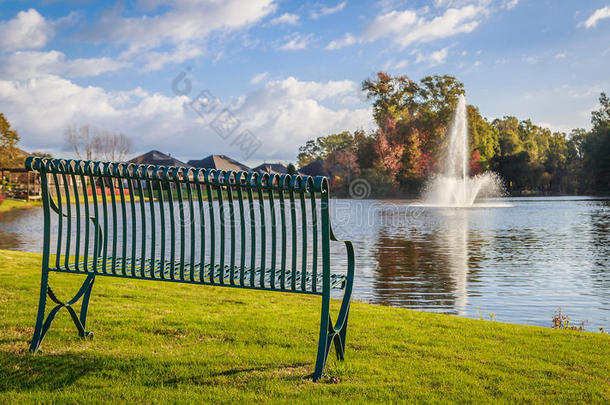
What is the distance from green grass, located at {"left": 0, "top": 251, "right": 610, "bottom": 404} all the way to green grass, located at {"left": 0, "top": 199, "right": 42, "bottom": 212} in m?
37.3

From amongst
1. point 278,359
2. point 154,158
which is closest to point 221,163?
point 154,158

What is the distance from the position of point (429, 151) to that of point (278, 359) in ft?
180

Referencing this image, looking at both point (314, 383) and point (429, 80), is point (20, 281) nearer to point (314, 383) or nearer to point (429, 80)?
point (314, 383)

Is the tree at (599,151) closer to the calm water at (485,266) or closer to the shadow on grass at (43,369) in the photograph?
A: the calm water at (485,266)

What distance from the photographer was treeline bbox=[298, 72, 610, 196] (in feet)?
180

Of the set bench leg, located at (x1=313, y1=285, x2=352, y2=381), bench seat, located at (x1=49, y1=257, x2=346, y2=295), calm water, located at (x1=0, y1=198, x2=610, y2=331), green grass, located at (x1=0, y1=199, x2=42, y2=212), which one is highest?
green grass, located at (x1=0, y1=199, x2=42, y2=212)

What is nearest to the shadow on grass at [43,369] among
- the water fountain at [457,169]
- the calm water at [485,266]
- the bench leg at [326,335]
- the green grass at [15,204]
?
the bench leg at [326,335]

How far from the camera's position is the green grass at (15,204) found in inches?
1518

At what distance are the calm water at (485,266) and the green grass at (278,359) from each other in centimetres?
253

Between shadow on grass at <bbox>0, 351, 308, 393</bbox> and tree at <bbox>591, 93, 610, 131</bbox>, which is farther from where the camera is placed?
tree at <bbox>591, 93, 610, 131</bbox>

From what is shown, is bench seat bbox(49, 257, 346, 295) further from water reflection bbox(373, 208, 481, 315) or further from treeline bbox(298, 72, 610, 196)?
treeline bbox(298, 72, 610, 196)

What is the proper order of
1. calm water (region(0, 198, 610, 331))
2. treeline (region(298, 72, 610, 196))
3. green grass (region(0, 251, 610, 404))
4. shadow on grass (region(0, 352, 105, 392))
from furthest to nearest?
1. treeline (region(298, 72, 610, 196))
2. calm water (region(0, 198, 610, 331))
3. shadow on grass (region(0, 352, 105, 392))
4. green grass (region(0, 251, 610, 404))

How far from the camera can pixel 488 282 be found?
10.4m

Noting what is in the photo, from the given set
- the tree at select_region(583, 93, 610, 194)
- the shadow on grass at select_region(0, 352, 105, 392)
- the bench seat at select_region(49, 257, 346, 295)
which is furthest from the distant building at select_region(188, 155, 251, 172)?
the shadow on grass at select_region(0, 352, 105, 392)
